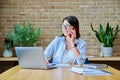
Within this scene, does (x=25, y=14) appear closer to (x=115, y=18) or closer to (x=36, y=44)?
(x=36, y=44)

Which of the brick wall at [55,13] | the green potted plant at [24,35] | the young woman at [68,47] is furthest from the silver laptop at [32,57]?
the brick wall at [55,13]

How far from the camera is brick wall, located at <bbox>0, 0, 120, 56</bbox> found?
4719mm

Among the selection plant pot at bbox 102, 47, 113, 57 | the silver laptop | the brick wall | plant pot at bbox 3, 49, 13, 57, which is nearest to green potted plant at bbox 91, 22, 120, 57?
plant pot at bbox 102, 47, 113, 57

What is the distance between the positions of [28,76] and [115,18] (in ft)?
10.5

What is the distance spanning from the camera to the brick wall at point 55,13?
15.5 feet

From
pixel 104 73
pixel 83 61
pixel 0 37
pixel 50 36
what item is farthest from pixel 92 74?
pixel 0 37

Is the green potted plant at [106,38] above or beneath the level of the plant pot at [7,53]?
above

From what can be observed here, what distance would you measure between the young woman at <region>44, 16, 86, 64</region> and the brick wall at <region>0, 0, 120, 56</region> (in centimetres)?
140

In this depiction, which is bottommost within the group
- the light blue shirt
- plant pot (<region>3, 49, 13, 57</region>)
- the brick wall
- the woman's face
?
plant pot (<region>3, 49, 13, 57</region>)

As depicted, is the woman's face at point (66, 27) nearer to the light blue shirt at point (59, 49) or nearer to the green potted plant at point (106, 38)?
the light blue shirt at point (59, 49)

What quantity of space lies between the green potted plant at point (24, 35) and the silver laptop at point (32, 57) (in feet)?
6.54

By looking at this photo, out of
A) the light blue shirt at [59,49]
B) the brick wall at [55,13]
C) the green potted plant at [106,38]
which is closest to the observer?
the light blue shirt at [59,49]

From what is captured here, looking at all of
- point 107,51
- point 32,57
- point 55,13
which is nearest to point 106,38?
point 107,51

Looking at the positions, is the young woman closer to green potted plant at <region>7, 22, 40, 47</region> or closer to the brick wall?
green potted plant at <region>7, 22, 40, 47</region>
